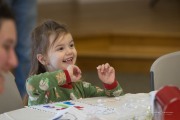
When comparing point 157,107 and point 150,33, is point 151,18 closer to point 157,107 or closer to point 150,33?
point 150,33

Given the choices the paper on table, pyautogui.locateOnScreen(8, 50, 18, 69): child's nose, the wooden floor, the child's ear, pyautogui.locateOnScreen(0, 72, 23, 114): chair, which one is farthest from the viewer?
the wooden floor

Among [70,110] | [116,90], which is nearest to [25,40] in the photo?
[116,90]

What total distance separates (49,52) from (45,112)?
412mm

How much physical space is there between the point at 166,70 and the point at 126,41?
2284 millimetres

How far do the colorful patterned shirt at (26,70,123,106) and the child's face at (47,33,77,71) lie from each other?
0.10 m

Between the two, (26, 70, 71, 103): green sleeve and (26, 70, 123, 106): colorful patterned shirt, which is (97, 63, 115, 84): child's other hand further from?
(26, 70, 71, 103): green sleeve

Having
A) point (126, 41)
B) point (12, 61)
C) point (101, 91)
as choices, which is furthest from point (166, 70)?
point (126, 41)

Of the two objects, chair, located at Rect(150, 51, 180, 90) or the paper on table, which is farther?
chair, located at Rect(150, 51, 180, 90)

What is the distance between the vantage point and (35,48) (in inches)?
75.5

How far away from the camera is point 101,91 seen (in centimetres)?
181

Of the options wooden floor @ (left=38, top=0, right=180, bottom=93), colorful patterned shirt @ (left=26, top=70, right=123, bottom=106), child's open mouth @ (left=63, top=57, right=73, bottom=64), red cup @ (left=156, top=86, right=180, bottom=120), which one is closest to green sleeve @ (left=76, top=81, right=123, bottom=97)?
colorful patterned shirt @ (left=26, top=70, right=123, bottom=106)

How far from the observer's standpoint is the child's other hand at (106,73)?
1738 mm

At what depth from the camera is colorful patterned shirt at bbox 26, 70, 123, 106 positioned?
5.48 ft

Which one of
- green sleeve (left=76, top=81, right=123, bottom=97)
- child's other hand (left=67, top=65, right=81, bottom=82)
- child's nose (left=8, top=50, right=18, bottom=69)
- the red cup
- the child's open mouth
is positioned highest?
child's nose (left=8, top=50, right=18, bottom=69)
